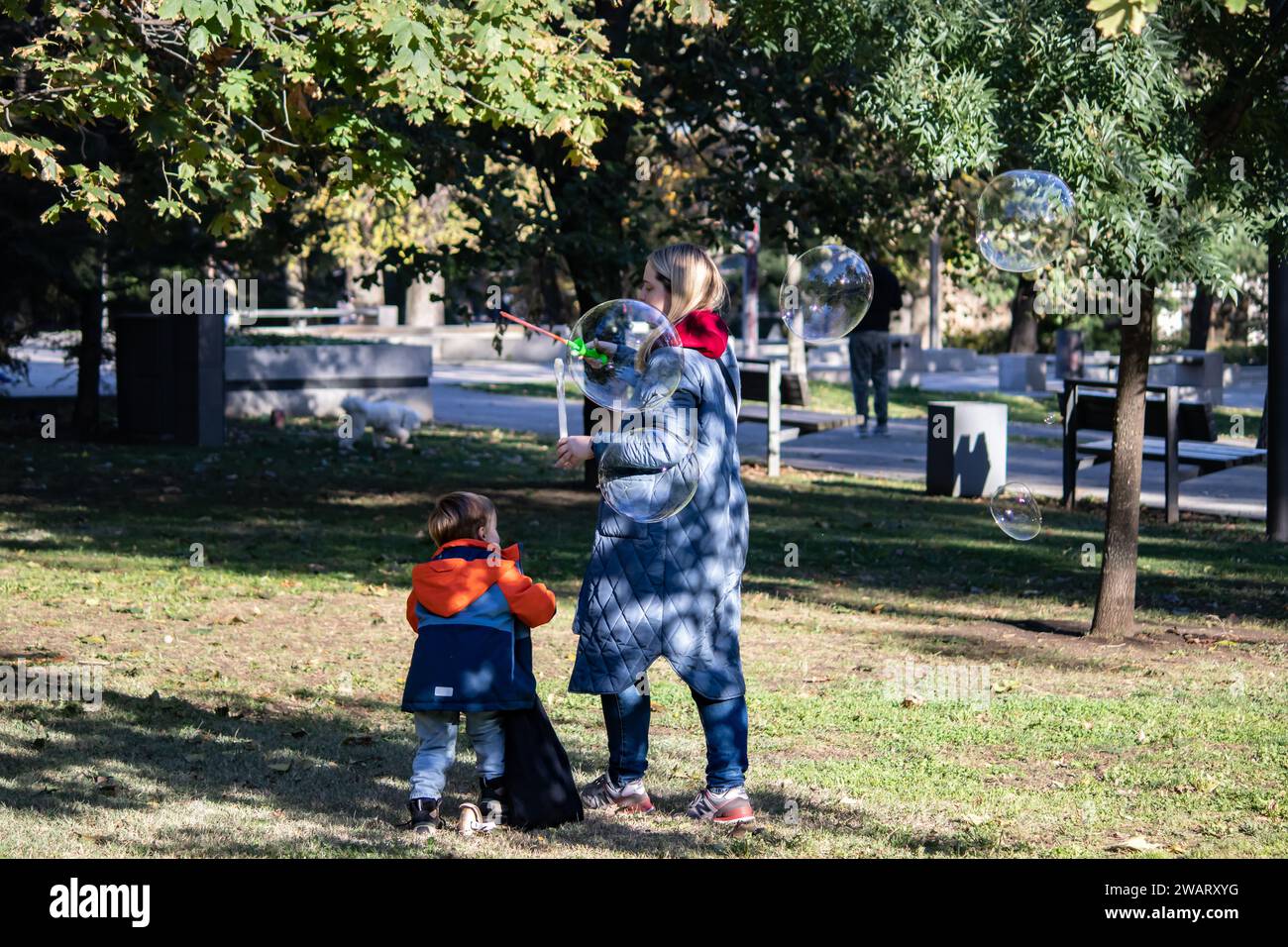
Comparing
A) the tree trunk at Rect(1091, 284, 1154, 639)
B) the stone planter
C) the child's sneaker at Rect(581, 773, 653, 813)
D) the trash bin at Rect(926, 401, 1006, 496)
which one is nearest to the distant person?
the trash bin at Rect(926, 401, 1006, 496)

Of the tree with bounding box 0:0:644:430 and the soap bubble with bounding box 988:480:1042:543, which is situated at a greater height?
the tree with bounding box 0:0:644:430

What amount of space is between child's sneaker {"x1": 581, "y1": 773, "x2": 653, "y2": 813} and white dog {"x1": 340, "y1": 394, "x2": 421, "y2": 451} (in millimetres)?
11805

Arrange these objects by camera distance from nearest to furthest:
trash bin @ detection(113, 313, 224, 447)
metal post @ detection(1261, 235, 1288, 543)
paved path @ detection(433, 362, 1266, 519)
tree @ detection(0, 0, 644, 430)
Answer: tree @ detection(0, 0, 644, 430) → metal post @ detection(1261, 235, 1288, 543) → paved path @ detection(433, 362, 1266, 519) → trash bin @ detection(113, 313, 224, 447)

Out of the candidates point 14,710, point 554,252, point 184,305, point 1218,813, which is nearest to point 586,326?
point 1218,813

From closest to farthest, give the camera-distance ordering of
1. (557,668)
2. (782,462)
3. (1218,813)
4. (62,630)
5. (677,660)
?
(677,660) < (1218,813) < (557,668) < (62,630) < (782,462)

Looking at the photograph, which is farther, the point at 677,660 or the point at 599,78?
the point at 599,78

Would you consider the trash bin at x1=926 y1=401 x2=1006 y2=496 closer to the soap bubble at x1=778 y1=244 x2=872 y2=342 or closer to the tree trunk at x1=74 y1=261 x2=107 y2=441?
the soap bubble at x1=778 y1=244 x2=872 y2=342

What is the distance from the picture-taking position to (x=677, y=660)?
16.8 ft

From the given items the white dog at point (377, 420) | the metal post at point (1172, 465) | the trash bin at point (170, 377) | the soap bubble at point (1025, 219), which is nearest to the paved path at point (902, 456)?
the metal post at point (1172, 465)

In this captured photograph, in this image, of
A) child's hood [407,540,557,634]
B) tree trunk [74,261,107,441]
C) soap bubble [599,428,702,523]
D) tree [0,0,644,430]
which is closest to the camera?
soap bubble [599,428,702,523]

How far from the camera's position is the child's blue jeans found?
5.30m

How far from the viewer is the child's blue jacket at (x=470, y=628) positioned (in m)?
5.18

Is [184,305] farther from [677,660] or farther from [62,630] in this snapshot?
[677,660]

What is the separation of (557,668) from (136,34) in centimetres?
408
